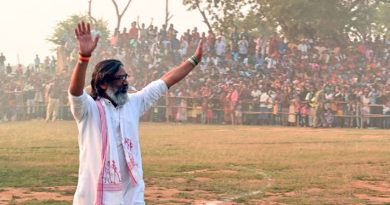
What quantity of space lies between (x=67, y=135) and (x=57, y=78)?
11148mm

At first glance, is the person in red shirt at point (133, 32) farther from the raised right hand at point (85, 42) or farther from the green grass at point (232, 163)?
the raised right hand at point (85, 42)

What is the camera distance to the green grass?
11.3 metres

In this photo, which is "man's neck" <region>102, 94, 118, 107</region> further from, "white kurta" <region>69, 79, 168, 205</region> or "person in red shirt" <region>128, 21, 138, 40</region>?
"person in red shirt" <region>128, 21, 138, 40</region>

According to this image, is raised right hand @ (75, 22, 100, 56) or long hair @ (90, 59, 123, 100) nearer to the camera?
raised right hand @ (75, 22, 100, 56)

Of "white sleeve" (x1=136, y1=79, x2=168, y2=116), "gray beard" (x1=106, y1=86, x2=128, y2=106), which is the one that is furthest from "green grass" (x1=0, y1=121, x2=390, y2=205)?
"gray beard" (x1=106, y1=86, x2=128, y2=106)

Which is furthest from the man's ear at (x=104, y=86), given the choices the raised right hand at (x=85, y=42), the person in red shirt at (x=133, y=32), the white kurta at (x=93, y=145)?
the person in red shirt at (x=133, y=32)

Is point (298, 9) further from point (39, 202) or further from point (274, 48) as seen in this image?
point (39, 202)

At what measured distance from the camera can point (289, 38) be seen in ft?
138

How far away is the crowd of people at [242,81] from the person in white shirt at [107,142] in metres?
25.5

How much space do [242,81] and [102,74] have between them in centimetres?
2844

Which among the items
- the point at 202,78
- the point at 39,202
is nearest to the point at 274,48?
the point at 202,78

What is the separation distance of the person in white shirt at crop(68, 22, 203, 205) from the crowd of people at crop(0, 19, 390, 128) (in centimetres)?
2551

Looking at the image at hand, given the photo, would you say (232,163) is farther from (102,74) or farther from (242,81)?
(242,81)

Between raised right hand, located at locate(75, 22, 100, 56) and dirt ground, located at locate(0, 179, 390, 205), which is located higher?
raised right hand, located at locate(75, 22, 100, 56)
